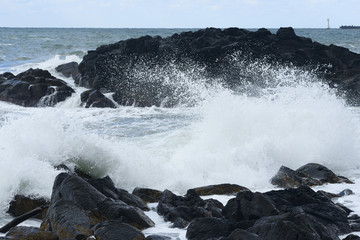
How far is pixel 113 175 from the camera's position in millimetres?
7617

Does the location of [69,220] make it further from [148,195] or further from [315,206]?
[315,206]

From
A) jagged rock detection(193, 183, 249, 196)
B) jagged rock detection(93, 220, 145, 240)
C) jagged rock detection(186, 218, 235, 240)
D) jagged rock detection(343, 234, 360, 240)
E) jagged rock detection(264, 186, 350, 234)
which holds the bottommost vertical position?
jagged rock detection(193, 183, 249, 196)

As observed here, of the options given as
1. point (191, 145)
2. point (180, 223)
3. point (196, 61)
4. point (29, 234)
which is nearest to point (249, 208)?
point (180, 223)

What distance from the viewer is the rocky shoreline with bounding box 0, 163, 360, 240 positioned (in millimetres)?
4320

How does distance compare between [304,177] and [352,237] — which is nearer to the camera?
[352,237]

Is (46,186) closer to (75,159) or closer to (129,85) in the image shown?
(75,159)

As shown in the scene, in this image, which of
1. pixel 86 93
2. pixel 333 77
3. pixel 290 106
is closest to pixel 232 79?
pixel 333 77

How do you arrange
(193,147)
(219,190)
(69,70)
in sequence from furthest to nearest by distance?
(69,70) < (193,147) < (219,190)

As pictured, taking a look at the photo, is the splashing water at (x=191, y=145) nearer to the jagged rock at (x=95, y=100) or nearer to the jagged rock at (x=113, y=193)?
the jagged rock at (x=113, y=193)

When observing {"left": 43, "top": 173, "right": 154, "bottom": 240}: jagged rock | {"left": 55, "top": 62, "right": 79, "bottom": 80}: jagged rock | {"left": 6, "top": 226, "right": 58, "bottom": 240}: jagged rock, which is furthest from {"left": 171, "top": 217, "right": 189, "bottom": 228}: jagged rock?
{"left": 55, "top": 62, "right": 79, "bottom": 80}: jagged rock

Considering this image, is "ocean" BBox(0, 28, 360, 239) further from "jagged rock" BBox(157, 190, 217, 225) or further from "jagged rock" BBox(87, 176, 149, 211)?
"jagged rock" BBox(87, 176, 149, 211)

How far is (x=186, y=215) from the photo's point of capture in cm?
544

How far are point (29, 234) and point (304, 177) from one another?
4.47m

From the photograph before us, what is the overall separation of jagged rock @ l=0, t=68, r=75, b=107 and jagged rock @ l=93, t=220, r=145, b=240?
1318 cm
